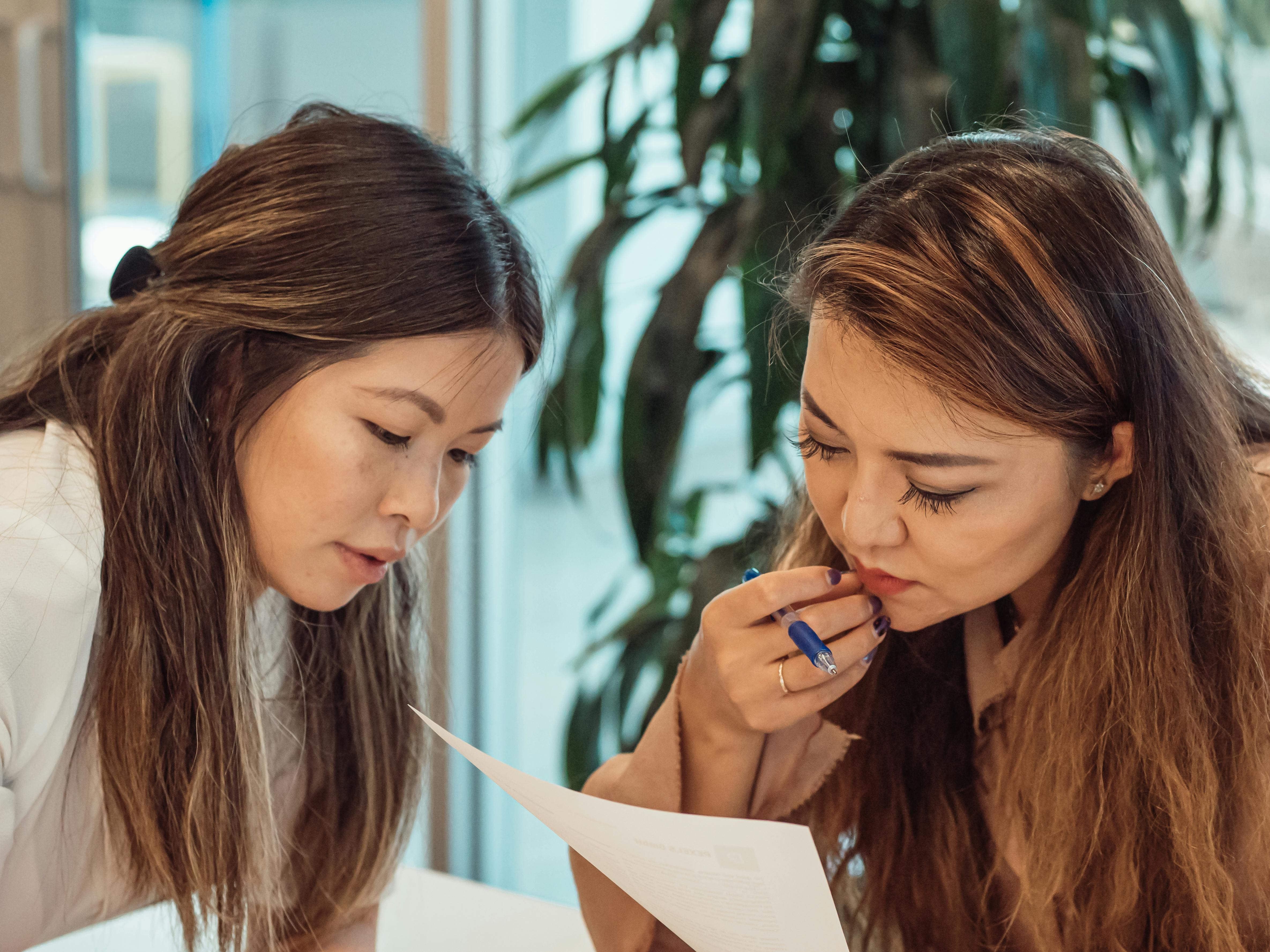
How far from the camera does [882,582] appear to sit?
3.02ft

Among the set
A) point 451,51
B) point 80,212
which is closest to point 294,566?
point 451,51

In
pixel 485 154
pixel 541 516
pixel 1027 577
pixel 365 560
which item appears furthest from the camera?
pixel 541 516

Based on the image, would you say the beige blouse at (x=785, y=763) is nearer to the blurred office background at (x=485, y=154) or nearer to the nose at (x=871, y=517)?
the nose at (x=871, y=517)

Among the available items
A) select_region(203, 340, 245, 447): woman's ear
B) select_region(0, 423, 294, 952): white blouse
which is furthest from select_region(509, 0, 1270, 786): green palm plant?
select_region(0, 423, 294, 952): white blouse

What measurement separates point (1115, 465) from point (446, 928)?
0.70m

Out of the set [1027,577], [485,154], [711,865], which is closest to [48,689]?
[711,865]

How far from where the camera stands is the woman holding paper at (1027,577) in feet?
2.64

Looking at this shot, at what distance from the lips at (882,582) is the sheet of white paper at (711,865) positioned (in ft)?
0.75

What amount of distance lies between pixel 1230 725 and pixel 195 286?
0.87 m

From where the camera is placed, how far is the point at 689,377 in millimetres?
1485

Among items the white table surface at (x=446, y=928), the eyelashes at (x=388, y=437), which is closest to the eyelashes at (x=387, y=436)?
the eyelashes at (x=388, y=437)

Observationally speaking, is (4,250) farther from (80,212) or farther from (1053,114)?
(1053,114)

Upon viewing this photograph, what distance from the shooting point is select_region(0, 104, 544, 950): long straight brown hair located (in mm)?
916

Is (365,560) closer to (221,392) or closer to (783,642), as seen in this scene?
(221,392)
